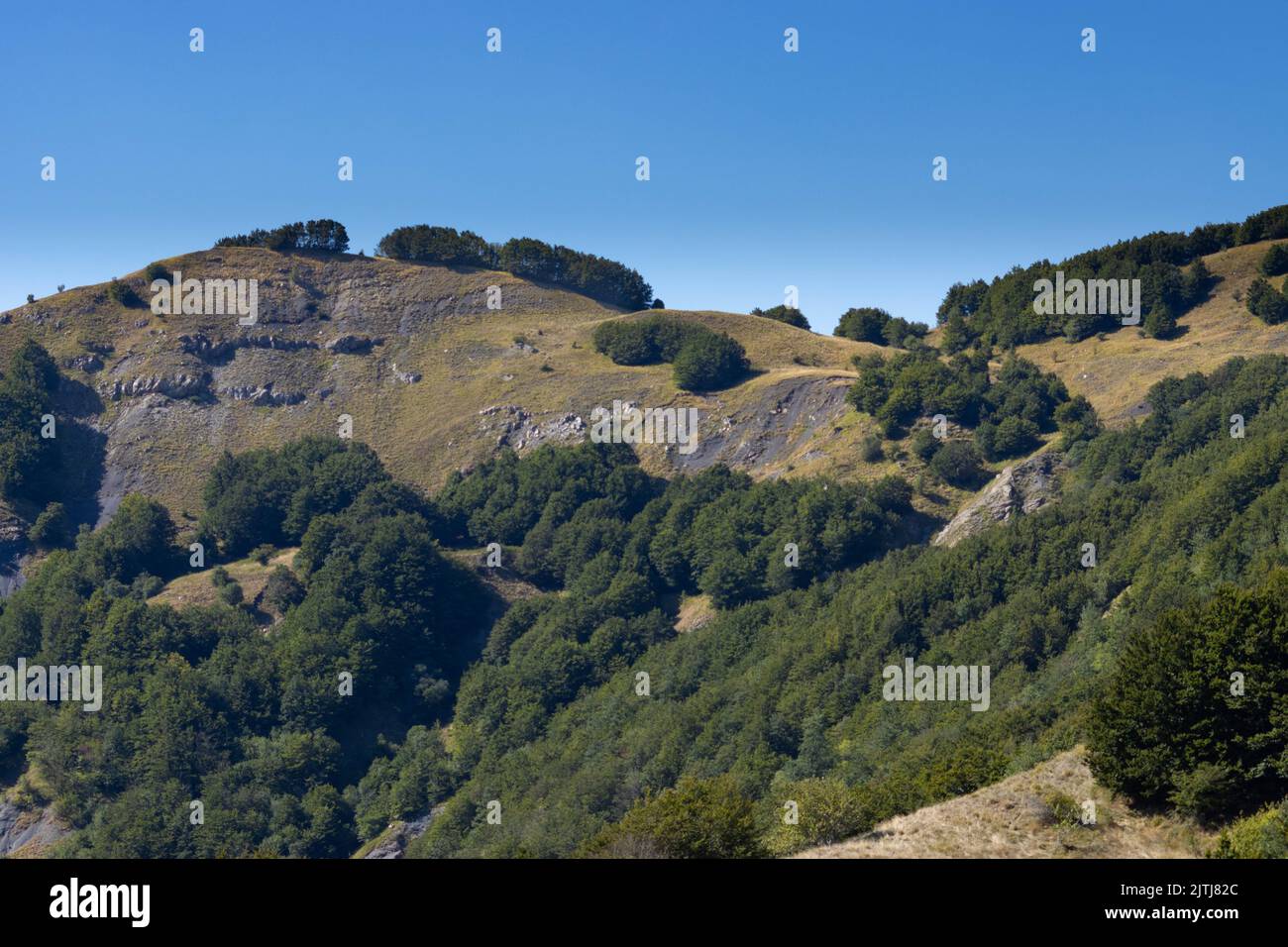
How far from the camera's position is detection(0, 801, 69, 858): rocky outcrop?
372 ft

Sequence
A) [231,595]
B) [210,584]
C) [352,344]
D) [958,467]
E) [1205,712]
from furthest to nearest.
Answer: [352,344], [210,584], [231,595], [958,467], [1205,712]

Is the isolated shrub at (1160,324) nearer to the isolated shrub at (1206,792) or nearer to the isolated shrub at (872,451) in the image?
the isolated shrub at (872,451)

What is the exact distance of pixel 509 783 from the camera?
110375 mm

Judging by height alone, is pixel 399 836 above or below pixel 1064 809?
below

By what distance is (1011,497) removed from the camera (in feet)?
400

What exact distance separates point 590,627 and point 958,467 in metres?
40.0

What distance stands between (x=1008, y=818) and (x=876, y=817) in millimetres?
5854

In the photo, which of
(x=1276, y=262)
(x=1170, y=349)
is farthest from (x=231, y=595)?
(x=1276, y=262)

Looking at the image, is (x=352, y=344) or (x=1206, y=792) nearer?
(x=1206, y=792)

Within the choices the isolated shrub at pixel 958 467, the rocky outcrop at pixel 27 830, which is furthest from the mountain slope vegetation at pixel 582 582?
the rocky outcrop at pixel 27 830

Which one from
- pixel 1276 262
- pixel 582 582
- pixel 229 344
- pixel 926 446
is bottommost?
pixel 582 582

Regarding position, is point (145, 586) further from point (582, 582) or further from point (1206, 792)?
point (1206, 792)
